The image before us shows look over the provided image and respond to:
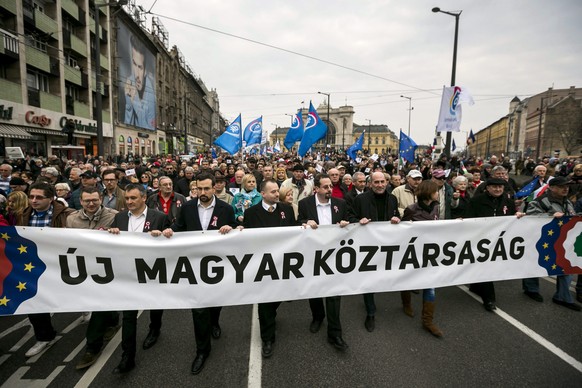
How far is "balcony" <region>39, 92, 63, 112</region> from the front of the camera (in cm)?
2045

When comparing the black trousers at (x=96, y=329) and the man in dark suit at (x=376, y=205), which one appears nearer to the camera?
the black trousers at (x=96, y=329)

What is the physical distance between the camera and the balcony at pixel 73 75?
2314cm

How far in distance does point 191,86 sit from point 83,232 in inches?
2696

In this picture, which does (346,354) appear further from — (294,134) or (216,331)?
(294,134)

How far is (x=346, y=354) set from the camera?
11.1 ft

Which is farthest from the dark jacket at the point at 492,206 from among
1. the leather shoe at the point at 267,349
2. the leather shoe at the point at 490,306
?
the leather shoe at the point at 267,349

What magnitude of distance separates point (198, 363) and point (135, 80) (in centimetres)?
3827

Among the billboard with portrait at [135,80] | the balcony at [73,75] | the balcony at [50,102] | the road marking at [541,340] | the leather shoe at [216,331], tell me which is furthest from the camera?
the billboard with portrait at [135,80]

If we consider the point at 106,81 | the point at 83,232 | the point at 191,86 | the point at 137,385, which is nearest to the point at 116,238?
the point at 83,232

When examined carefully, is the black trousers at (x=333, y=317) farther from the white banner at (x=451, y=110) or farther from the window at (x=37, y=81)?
the window at (x=37, y=81)

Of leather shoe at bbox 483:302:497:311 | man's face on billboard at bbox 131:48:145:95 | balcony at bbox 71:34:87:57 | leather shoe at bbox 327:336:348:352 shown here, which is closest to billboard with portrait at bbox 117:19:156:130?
A: man's face on billboard at bbox 131:48:145:95

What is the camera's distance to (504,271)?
13.3 feet

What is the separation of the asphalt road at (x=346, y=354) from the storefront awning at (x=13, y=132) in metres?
17.0

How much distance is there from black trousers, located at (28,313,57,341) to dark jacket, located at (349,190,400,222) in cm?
372
